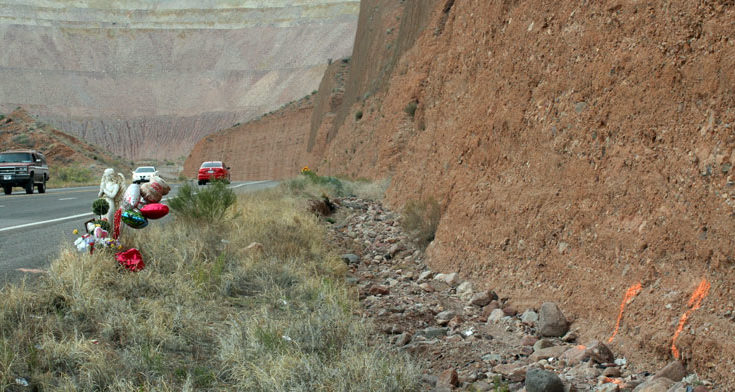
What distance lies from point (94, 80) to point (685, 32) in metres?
109

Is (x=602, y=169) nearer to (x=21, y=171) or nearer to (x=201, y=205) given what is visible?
(x=201, y=205)

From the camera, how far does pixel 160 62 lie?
10725cm

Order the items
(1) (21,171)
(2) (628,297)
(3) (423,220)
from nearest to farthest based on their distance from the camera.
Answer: (2) (628,297) → (3) (423,220) → (1) (21,171)

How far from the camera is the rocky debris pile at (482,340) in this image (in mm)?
4234

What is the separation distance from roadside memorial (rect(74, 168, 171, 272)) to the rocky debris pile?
234 centimetres

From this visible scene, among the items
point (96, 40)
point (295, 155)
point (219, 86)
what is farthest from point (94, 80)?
point (295, 155)

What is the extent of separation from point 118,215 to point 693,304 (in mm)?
5021

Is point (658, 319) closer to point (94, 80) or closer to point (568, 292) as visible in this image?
point (568, 292)

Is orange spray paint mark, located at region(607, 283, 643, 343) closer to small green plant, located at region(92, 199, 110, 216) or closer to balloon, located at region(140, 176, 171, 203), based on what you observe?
balloon, located at region(140, 176, 171, 203)

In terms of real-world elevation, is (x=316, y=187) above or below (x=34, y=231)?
above

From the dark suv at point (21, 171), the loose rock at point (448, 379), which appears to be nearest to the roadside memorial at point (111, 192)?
the loose rock at point (448, 379)

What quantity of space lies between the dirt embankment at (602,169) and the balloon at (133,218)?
3542mm

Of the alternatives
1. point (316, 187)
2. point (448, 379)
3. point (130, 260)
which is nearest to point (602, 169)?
point (448, 379)

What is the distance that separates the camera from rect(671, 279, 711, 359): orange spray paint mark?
4.18 metres
